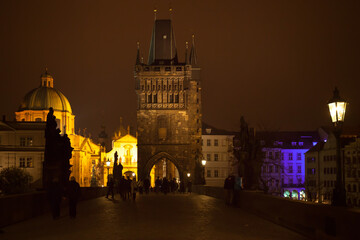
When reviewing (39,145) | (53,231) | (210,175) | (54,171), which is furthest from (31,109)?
(53,231)

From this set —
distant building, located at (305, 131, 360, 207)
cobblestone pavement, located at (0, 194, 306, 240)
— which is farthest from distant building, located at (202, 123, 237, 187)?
cobblestone pavement, located at (0, 194, 306, 240)

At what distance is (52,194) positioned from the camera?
62.2 ft

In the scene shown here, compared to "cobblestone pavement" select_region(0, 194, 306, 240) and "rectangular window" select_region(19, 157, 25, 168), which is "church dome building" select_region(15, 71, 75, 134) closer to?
"rectangular window" select_region(19, 157, 25, 168)

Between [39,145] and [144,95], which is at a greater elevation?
[144,95]

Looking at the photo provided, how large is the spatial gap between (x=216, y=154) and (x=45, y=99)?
1501 inches

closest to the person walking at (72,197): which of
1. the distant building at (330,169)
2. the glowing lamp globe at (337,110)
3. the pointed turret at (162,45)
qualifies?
the glowing lamp globe at (337,110)

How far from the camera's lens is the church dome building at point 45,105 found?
115875mm

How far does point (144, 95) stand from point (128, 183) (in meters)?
48.4

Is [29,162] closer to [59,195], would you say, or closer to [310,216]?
[59,195]

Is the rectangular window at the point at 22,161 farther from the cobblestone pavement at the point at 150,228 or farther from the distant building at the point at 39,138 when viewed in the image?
the cobblestone pavement at the point at 150,228

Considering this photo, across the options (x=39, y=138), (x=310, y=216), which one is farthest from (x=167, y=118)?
(x=310, y=216)

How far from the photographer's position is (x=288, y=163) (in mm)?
104938

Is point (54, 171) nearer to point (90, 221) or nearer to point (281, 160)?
point (90, 221)

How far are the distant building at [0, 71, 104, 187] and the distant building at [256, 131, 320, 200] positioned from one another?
31036mm
